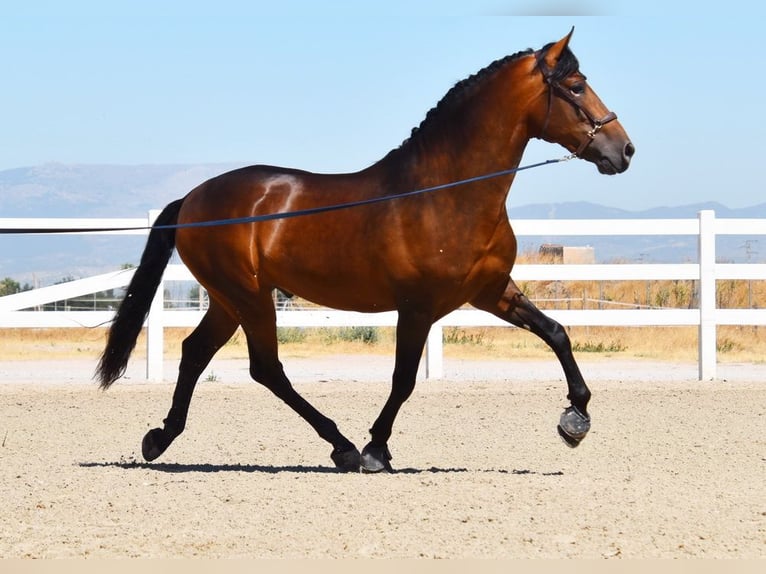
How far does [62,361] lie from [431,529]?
1327 cm

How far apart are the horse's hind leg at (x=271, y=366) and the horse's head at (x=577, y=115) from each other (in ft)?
6.22

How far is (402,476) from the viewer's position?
630cm

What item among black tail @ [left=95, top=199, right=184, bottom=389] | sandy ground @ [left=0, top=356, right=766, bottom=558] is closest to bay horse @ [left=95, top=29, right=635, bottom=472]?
black tail @ [left=95, top=199, right=184, bottom=389]

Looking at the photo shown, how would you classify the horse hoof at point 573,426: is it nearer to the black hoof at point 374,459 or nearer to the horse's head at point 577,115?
the black hoof at point 374,459

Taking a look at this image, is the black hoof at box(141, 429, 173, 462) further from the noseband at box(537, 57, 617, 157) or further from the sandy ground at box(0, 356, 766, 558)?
the noseband at box(537, 57, 617, 157)

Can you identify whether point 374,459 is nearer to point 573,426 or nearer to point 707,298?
point 573,426

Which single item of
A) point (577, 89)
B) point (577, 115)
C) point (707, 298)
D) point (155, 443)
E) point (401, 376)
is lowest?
point (155, 443)

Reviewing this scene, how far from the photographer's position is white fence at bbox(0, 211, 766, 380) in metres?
12.4

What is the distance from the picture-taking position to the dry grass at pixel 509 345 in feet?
59.5

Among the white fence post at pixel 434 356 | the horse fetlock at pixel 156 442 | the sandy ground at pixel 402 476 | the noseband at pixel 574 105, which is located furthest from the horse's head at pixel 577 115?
the white fence post at pixel 434 356

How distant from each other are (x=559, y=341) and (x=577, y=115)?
4.04ft

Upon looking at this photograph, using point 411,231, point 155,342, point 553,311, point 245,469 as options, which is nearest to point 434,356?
point 553,311

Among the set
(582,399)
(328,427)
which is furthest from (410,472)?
(582,399)

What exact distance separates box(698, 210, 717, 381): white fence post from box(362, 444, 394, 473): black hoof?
6749 mm
